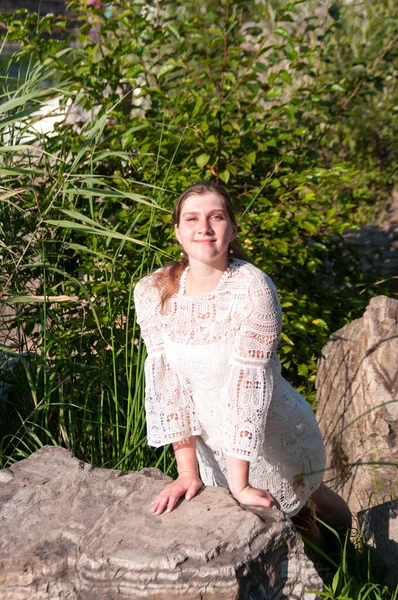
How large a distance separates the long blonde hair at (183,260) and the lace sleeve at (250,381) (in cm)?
Result: 29

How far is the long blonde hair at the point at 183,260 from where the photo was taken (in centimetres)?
256

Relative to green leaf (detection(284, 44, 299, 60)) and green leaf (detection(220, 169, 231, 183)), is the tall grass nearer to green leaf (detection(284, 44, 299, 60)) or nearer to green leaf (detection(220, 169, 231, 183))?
green leaf (detection(220, 169, 231, 183))

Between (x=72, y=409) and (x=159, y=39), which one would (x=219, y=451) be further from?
(x=159, y=39)

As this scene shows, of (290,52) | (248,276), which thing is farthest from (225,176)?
(248,276)

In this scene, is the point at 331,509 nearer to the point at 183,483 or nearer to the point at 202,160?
the point at 183,483

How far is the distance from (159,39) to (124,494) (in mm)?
2713

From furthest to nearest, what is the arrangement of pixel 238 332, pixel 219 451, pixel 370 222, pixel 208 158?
pixel 370 222, pixel 208 158, pixel 219 451, pixel 238 332

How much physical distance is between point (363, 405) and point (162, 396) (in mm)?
1308

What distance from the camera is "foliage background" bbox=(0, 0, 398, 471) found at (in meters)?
3.20

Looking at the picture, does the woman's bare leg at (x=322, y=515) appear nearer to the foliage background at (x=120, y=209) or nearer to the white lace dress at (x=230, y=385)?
the white lace dress at (x=230, y=385)

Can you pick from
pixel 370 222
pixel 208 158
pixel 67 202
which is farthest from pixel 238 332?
pixel 370 222

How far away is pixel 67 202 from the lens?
3.54 m

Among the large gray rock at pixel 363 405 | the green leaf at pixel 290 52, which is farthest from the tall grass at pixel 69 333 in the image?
the green leaf at pixel 290 52

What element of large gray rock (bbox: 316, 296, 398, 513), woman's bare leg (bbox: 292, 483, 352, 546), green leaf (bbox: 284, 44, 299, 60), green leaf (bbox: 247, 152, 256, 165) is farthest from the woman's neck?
green leaf (bbox: 284, 44, 299, 60)
